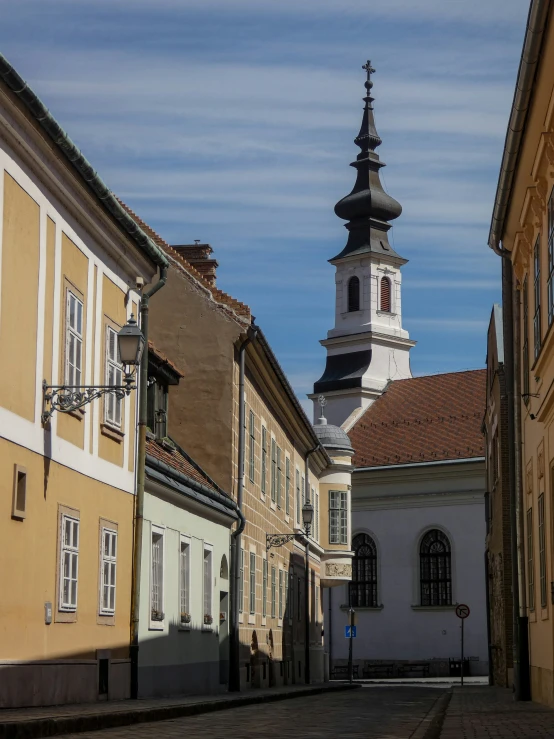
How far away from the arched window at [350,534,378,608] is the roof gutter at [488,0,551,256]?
41.9 metres

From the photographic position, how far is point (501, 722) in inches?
589

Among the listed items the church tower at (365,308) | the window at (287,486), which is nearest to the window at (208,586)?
the window at (287,486)

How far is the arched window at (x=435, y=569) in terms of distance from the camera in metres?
60.5

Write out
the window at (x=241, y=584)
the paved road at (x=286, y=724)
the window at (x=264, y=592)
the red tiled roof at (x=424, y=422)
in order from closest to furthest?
1. the paved road at (x=286, y=724)
2. the window at (x=241, y=584)
3. the window at (x=264, y=592)
4. the red tiled roof at (x=424, y=422)

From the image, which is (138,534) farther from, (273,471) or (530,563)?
(273,471)

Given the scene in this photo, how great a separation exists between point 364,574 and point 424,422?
814cm

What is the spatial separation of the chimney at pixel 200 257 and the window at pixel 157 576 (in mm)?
12546

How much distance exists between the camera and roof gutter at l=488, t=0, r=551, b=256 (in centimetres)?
1392

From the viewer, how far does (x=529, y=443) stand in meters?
20.7

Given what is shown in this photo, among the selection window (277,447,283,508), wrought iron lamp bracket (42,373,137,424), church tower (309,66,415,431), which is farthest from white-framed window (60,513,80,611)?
church tower (309,66,415,431)

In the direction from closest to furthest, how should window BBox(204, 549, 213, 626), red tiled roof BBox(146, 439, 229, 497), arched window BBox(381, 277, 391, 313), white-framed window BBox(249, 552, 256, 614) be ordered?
red tiled roof BBox(146, 439, 229, 497)
window BBox(204, 549, 213, 626)
white-framed window BBox(249, 552, 256, 614)
arched window BBox(381, 277, 391, 313)

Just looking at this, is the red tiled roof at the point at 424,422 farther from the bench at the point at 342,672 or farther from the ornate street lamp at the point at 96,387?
the ornate street lamp at the point at 96,387

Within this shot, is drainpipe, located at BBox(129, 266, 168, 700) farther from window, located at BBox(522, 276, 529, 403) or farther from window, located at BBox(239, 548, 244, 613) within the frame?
window, located at BBox(239, 548, 244, 613)

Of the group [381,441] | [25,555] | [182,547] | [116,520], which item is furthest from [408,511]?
[25,555]
